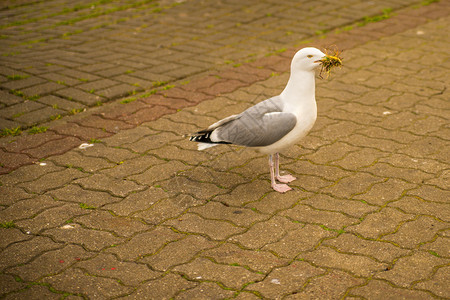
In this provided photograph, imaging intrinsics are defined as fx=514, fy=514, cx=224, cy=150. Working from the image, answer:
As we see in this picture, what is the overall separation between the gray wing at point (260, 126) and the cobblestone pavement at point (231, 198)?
1.55 feet

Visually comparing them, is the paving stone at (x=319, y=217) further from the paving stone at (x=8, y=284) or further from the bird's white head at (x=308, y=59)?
the paving stone at (x=8, y=284)

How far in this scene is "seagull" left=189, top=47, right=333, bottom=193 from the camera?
4.05 m

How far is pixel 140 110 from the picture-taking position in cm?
579

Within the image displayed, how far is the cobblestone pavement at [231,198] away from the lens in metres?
3.27

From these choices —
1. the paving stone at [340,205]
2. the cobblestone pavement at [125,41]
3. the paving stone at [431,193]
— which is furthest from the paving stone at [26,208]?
the paving stone at [431,193]

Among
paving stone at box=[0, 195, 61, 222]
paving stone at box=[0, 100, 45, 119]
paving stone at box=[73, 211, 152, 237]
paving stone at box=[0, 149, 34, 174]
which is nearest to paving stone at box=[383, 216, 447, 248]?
paving stone at box=[73, 211, 152, 237]

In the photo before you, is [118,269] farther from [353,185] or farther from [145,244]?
[353,185]

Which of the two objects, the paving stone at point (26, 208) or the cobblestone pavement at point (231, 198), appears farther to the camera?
the paving stone at point (26, 208)

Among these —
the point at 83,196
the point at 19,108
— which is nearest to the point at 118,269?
the point at 83,196

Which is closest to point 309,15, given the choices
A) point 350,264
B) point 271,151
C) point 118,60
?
point 118,60

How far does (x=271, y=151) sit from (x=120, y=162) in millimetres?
1473

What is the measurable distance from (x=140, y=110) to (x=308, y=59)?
240 cm

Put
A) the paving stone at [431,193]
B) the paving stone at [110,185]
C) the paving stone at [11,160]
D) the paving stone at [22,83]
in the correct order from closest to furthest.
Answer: the paving stone at [431,193] < the paving stone at [110,185] < the paving stone at [11,160] < the paving stone at [22,83]

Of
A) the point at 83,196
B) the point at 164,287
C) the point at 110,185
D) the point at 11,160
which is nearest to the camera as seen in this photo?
the point at 164,287
